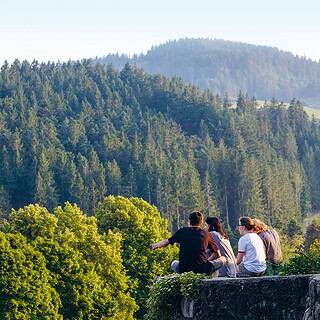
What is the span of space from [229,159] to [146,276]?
100340 millimetres

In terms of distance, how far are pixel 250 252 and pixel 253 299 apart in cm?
340

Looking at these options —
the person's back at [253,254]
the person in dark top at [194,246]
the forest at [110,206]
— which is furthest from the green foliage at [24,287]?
the person in dark top at [194,246]

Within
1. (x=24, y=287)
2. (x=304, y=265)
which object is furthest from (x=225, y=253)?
(x=24, y=287)

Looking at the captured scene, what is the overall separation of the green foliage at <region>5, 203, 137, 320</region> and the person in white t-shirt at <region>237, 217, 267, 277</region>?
124 feet

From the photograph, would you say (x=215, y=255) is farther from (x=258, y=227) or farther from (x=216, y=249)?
(x=258, y=227)

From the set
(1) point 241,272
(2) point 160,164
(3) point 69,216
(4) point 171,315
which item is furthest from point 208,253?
(2) point 160,164

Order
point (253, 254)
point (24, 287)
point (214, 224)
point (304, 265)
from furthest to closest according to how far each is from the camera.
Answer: point (24, 287)
point (214, 224)
point (253, 254)
point (304, 265)

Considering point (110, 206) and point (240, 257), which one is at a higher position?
point (110, 206)

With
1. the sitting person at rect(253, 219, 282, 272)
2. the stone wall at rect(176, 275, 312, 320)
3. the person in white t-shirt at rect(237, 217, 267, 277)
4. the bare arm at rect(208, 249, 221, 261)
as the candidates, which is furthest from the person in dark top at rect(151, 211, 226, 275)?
the sitting person at rect(253, 219, 282, 272)

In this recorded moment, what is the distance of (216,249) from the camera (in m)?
15.1

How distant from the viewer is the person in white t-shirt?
50.6ft

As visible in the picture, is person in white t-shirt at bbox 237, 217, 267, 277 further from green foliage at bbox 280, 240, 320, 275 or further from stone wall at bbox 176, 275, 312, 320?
stone wall at bbox 176, 275, 312, 320

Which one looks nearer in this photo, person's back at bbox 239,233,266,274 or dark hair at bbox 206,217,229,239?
person's back at bbox 239,233,266,274

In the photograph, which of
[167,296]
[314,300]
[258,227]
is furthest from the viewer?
[258,227]
